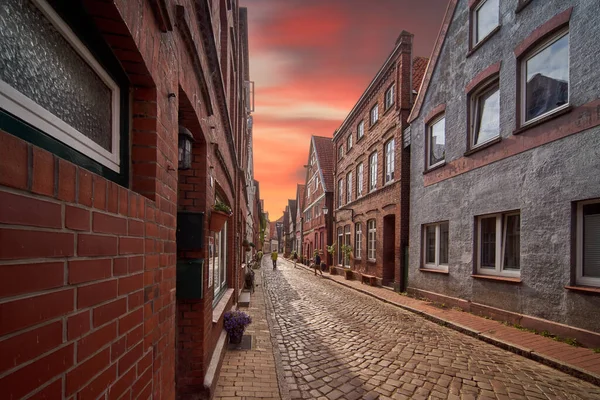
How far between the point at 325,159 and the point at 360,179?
376 inches

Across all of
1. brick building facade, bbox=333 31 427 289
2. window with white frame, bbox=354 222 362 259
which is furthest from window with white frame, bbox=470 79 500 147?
window with white frame, bbox=354 222 362 259

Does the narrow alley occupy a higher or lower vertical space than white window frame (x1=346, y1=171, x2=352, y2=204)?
lower

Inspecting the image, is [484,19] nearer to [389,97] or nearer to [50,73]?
[389,97]

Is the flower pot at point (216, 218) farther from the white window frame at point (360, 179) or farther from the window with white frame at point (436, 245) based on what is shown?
the white window frame at point (360, 179)

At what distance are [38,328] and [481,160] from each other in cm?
905

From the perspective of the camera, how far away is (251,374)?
4.23 m

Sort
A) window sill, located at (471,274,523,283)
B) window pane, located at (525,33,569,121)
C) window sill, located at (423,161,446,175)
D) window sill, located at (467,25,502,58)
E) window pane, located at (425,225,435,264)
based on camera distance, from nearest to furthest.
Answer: window pane, located at (525,33,569,121), window sill, located at (471,274,523,283), window sill, located at (467,25,502,58), window sill, located at (423,161,446,175), window pane, located at (425,225,435,264)

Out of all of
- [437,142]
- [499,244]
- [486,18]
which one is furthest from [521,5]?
[499,244]

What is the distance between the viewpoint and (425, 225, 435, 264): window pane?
10477 millimetres

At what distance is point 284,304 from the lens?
31.9ft

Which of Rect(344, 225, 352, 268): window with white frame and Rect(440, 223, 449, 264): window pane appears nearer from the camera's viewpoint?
Rect(440, 223, 449, 264): window pane

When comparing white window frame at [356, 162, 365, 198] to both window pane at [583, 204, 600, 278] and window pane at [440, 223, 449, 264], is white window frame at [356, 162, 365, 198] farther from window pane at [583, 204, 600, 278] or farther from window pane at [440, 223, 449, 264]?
window pane at [583, 204, 600, 278]

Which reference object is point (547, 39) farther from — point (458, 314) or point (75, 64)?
point (75, 64)

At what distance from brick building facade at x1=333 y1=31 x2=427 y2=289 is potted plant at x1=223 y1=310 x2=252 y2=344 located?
8.31m
